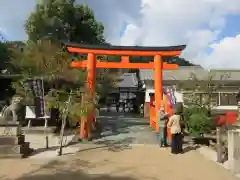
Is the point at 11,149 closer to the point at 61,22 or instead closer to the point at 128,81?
the point at 61,22

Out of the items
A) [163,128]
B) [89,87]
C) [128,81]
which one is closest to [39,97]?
[89,87]

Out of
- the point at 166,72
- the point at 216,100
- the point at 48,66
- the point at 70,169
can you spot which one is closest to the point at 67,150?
the point at 70,169

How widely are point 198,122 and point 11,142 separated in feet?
25.9

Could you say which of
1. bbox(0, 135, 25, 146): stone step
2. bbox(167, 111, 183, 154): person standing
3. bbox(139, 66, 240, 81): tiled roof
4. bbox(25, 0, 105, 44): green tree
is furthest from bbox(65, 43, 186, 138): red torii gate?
bbox(139, 66, 240, 81): tiled roof

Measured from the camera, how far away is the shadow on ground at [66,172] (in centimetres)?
869

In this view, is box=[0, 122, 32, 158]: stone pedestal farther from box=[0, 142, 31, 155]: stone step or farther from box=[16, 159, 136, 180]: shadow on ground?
box=[16, 159, 136, 180]: shadow on ground

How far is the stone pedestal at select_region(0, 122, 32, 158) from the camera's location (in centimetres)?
1157

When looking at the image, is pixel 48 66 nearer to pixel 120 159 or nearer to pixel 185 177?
→ pixel 120 159

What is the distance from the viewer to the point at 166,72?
102 feet

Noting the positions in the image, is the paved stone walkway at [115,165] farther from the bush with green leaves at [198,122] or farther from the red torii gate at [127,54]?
the red torii gate at [127,54]

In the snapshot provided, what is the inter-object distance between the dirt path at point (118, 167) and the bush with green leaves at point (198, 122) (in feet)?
8.37

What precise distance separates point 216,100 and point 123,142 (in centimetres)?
1435

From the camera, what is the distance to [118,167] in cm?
1008

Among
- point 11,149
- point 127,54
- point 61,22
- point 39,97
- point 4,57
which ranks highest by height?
→ point 61,22
